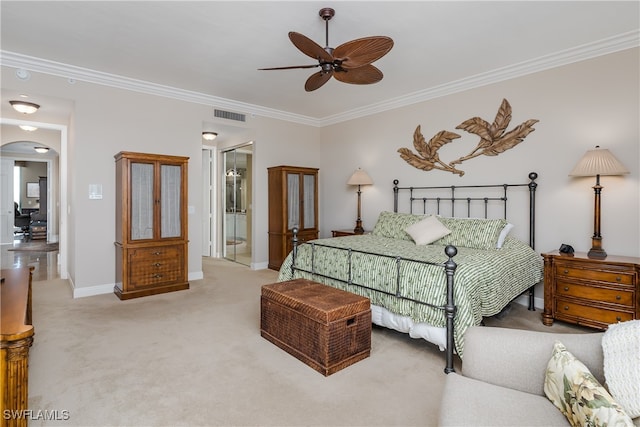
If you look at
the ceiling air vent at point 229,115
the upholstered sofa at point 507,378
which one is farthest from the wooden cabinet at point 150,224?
the upholstered sofa at point 507,378

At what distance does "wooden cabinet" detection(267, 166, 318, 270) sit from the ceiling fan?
284 centimetres

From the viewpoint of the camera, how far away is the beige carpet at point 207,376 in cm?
200

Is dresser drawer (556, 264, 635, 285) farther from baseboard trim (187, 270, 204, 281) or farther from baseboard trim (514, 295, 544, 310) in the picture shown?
baseboard trim (187, 270, 204, 281)

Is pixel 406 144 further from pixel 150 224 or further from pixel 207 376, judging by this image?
pixel 207 376

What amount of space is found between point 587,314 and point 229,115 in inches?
208

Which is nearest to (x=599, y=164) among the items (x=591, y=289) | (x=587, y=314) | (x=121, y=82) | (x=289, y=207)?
(x=591, y=289)

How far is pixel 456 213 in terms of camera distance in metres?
4.74

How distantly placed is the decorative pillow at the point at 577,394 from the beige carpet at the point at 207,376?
87cm

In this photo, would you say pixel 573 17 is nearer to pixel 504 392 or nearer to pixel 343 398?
pixel 504 392

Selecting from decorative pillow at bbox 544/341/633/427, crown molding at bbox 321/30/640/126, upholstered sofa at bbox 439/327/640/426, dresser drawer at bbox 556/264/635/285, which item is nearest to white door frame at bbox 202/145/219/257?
crown molding at bbox 321/30/640/126

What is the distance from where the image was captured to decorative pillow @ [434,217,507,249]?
3715 mm

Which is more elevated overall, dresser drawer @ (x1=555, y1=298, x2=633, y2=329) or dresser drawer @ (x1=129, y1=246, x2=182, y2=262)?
dresser drawer @ (x1=129, y1=246, x2=182, y2=262)

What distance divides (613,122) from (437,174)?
6.50 ft

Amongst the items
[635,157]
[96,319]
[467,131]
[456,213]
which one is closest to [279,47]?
[467,131]
